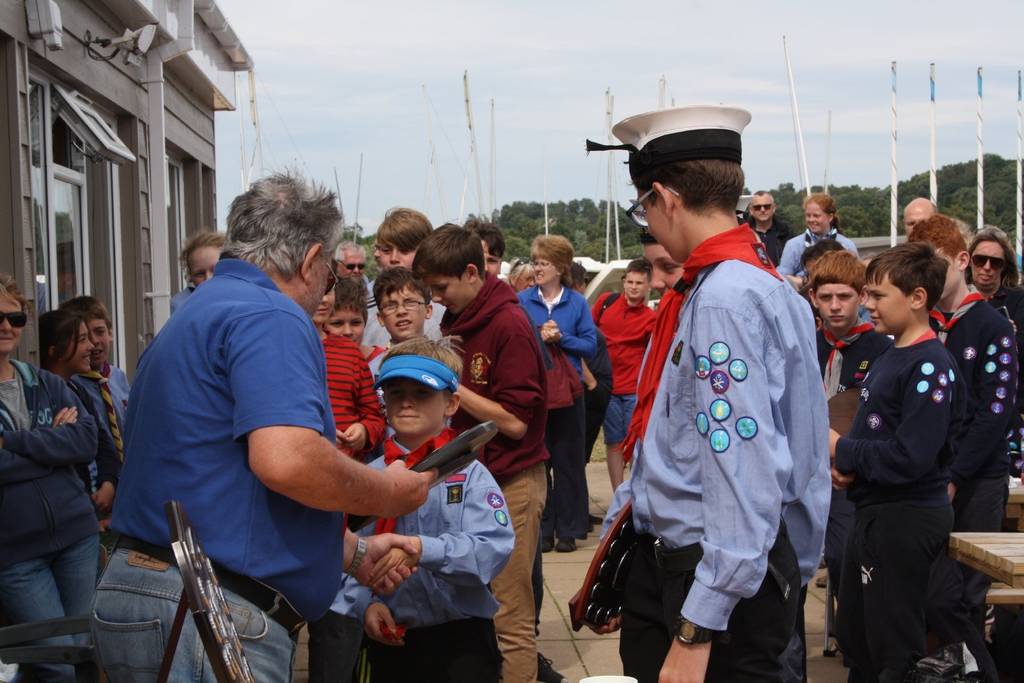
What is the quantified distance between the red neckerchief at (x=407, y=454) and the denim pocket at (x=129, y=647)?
43.5 inches

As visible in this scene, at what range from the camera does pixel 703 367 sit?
8.30 feet

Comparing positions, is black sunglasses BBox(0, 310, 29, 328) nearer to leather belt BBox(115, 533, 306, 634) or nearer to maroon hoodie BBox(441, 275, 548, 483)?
maroon hoodie BBox(441, 275, 548, 483)

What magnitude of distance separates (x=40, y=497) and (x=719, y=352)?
327cm

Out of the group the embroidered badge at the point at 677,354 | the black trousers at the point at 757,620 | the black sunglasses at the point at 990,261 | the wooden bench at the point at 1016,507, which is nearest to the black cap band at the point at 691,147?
the embroidered badge at the point at 677,354

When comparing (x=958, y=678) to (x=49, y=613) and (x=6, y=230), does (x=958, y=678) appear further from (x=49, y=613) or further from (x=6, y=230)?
(x=6, y=230)

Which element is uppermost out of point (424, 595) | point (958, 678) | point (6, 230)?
point (6, 230)

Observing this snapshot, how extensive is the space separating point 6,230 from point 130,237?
3.71 meters

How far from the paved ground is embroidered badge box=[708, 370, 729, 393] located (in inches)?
139

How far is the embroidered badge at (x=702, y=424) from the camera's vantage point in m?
2.52

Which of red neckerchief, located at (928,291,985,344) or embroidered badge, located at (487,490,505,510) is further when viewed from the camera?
red neckerchief, located at (928,291,985,344)

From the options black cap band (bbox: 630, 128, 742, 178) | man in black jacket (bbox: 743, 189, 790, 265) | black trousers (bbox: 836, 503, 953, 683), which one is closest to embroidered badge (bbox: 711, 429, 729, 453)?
black cap band (bbox: 630, 128, 742, 178)

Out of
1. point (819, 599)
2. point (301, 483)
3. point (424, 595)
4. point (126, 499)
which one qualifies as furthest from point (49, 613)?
point (819, 599)

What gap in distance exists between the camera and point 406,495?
2793 mm

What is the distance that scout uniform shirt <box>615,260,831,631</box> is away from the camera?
2.47 metres
